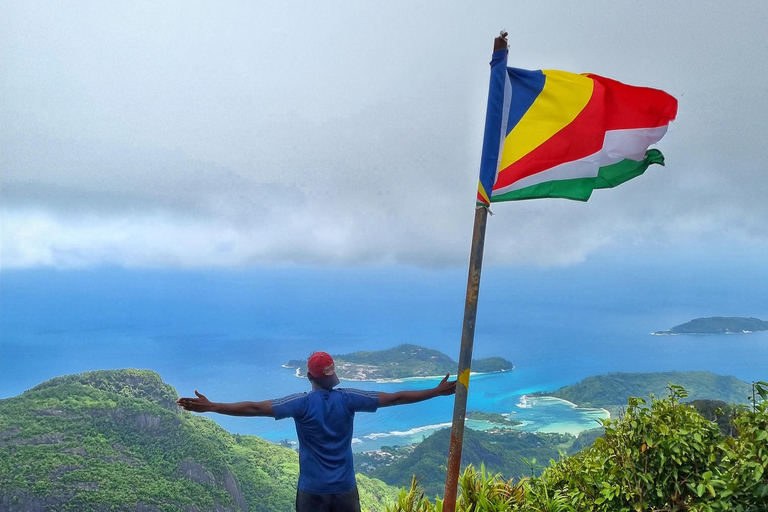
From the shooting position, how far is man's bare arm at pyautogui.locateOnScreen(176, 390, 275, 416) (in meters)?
3.14

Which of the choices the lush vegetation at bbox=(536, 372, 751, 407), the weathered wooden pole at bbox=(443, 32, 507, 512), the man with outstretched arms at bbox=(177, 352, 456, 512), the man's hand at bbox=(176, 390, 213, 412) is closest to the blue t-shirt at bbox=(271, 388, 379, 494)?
the man with outstretched arms at bbox=(177, 352, 456, 512)

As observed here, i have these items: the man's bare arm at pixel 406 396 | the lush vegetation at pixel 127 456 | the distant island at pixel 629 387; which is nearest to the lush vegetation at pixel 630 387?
the distant island at pixel 629 387

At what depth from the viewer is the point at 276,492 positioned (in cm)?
4688

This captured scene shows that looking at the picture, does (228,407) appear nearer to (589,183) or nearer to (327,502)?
(327,502)

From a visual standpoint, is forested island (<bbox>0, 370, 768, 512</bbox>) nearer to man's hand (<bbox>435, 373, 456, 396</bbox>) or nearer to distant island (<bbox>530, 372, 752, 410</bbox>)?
distant island (<bbox>530, 372, 752, 410</bbox>)

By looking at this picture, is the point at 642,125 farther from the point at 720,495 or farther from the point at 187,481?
the point at 187,481

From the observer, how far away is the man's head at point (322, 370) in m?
3.39

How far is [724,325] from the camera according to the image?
68562 mm

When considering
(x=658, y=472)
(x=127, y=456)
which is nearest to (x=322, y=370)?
(x=658, y=472)

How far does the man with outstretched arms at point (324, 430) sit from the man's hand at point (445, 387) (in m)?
0.40

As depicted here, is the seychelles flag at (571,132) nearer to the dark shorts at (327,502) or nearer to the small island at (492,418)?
→ the dark shorts at (327,502)

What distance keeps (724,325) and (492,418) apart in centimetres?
3165

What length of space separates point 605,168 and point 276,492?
48717 millimetres

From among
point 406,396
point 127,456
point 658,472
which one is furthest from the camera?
point 127,456
